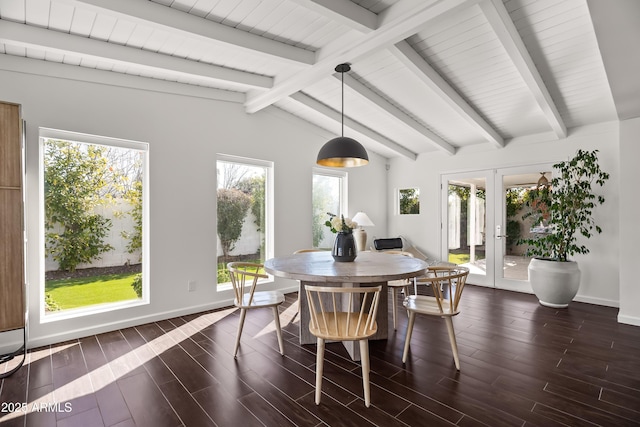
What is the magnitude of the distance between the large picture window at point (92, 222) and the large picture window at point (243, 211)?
0.97 meters

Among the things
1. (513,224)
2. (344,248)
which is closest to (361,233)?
(513,224)

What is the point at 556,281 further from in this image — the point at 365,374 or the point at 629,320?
the point at 365,374

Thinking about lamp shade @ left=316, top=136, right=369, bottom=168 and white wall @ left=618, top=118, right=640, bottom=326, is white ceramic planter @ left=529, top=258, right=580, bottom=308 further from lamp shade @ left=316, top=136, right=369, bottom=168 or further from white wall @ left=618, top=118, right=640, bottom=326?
lamp shade @ left=316, top=136, right=369, bottom=168

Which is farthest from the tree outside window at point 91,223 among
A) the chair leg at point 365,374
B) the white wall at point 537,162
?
the white wall at point 537,162

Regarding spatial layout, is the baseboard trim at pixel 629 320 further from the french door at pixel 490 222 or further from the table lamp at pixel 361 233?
the table lamp at pixel 361 233

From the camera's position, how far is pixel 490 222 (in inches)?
211

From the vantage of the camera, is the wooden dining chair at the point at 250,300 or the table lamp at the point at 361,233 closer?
the wooden dining chair at the point at 250,300

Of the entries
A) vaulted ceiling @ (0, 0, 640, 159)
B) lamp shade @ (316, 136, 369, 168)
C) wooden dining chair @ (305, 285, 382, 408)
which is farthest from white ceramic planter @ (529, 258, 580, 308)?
wooden dining chair @ (305, 285, 382, 408)

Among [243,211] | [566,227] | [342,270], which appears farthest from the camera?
[243,211]

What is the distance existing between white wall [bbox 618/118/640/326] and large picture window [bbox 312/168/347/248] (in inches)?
151

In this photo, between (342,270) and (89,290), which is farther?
(89,290)

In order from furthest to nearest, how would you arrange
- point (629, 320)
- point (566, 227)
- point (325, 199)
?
point (325, 199) < point (566, 227) < point (629, 320)

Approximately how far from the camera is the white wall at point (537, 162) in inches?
167

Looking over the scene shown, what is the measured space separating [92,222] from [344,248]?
8.87 feet
